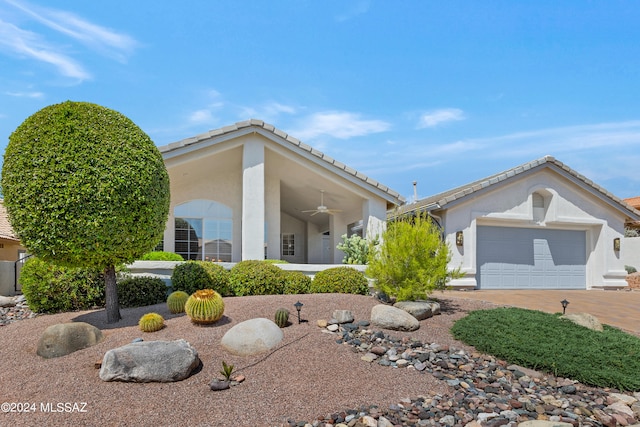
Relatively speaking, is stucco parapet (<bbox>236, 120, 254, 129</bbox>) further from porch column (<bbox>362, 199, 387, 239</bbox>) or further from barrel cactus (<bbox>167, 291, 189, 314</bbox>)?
barrel cactus (<bbox>167, 291, 189, 314</bbox>)

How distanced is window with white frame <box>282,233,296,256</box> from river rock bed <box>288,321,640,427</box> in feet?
44.5

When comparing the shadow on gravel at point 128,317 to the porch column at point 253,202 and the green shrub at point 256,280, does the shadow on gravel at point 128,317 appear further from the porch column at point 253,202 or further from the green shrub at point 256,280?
the porch column at point 253,202

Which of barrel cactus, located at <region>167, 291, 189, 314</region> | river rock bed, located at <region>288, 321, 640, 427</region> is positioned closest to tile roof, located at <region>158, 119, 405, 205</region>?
barrel cactus, located at <region>167, 291, 189, 314</region>

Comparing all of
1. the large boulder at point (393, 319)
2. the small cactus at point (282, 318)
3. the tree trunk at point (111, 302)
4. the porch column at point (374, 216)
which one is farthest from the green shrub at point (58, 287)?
the porch column at point (374, 216)

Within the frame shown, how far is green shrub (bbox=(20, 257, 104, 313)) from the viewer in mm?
9609

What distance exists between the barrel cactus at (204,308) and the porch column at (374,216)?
7.43 metres

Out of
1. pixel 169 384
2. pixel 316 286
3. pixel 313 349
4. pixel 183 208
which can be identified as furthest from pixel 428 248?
Answer: pixel 183 208

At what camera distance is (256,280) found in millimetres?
10367

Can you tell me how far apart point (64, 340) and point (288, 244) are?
1437 cm

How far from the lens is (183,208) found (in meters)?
15.7

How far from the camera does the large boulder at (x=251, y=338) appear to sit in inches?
249

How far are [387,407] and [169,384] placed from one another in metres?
Answer: 2.68

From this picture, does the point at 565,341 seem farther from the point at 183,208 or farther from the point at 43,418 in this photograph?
the point at 183,208

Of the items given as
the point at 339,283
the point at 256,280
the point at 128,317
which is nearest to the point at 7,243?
the point at 128,317
